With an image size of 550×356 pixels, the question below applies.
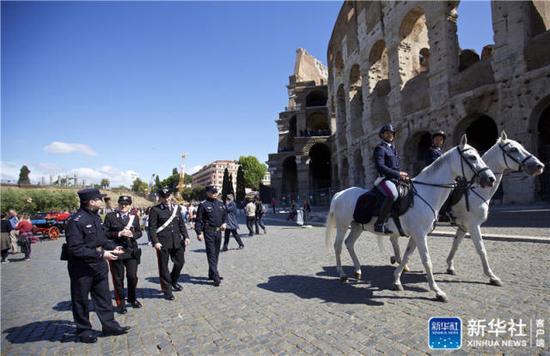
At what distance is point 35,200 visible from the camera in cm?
4391

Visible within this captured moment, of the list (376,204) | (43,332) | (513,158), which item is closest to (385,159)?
(376,204)

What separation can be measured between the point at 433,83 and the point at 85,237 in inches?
755

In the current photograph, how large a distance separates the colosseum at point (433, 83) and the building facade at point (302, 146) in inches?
68.4

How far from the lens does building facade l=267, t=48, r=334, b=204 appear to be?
3603cm

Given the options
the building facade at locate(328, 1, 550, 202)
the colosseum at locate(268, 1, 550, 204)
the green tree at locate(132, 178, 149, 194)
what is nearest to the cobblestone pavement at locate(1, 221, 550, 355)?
the building facade at locate(328, 1, 550, 202)

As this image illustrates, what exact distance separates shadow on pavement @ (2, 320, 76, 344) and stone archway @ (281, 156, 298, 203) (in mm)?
36587

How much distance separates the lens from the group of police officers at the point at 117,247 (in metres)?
3.62

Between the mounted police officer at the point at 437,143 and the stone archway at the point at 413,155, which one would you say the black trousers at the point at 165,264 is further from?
the stone archway at the point at 413,155

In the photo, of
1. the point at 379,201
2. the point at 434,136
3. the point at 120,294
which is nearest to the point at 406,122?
the point at 434,136

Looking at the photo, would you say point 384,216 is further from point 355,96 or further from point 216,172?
point 216,172

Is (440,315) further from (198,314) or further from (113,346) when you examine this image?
(113,346)

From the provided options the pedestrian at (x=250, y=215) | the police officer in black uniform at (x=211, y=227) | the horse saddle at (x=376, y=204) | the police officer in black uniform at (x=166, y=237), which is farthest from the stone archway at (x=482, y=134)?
the police officer in black uniform at (x=166, y=237)

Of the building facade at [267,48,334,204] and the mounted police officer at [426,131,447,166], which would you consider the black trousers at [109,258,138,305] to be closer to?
the mounted police officer at [426,131,447,166]

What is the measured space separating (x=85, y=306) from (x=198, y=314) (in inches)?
58.8
